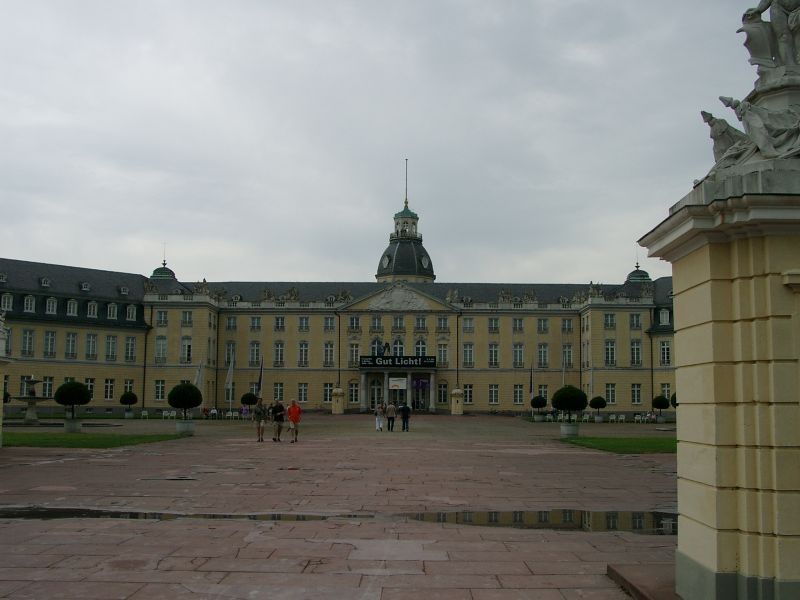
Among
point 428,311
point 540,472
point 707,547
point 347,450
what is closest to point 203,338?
point 428,311

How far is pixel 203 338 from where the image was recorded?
7956 cm

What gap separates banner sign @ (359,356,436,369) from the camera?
267 ft

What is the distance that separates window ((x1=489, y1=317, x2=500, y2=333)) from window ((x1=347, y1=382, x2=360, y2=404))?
14903 millimetres

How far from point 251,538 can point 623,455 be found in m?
18.2

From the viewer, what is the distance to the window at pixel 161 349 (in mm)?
79500

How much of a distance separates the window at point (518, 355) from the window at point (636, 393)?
10.8 meters

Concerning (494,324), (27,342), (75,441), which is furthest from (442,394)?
(75,441)

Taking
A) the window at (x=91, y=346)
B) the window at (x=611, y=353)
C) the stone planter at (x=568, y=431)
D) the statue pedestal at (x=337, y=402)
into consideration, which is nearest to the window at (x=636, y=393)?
the window at (x=611, y=353)

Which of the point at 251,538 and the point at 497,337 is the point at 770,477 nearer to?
the point at 251,538

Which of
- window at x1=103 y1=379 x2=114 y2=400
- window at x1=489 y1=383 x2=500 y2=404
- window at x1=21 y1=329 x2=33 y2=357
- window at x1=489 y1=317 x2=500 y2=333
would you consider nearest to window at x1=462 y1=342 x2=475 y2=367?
window at x1=489 y1=317 x2=500 y2=333

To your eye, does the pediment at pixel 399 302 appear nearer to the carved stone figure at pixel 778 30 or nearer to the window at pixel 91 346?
the window at pixel 91 346

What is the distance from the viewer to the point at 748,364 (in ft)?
22.0

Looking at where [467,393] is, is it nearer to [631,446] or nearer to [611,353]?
[611,353]

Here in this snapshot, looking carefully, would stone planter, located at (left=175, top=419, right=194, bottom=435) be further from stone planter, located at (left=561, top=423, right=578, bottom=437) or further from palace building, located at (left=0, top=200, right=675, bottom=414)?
palace building, located at (left=0, top=200, right=675, bottom=414)
